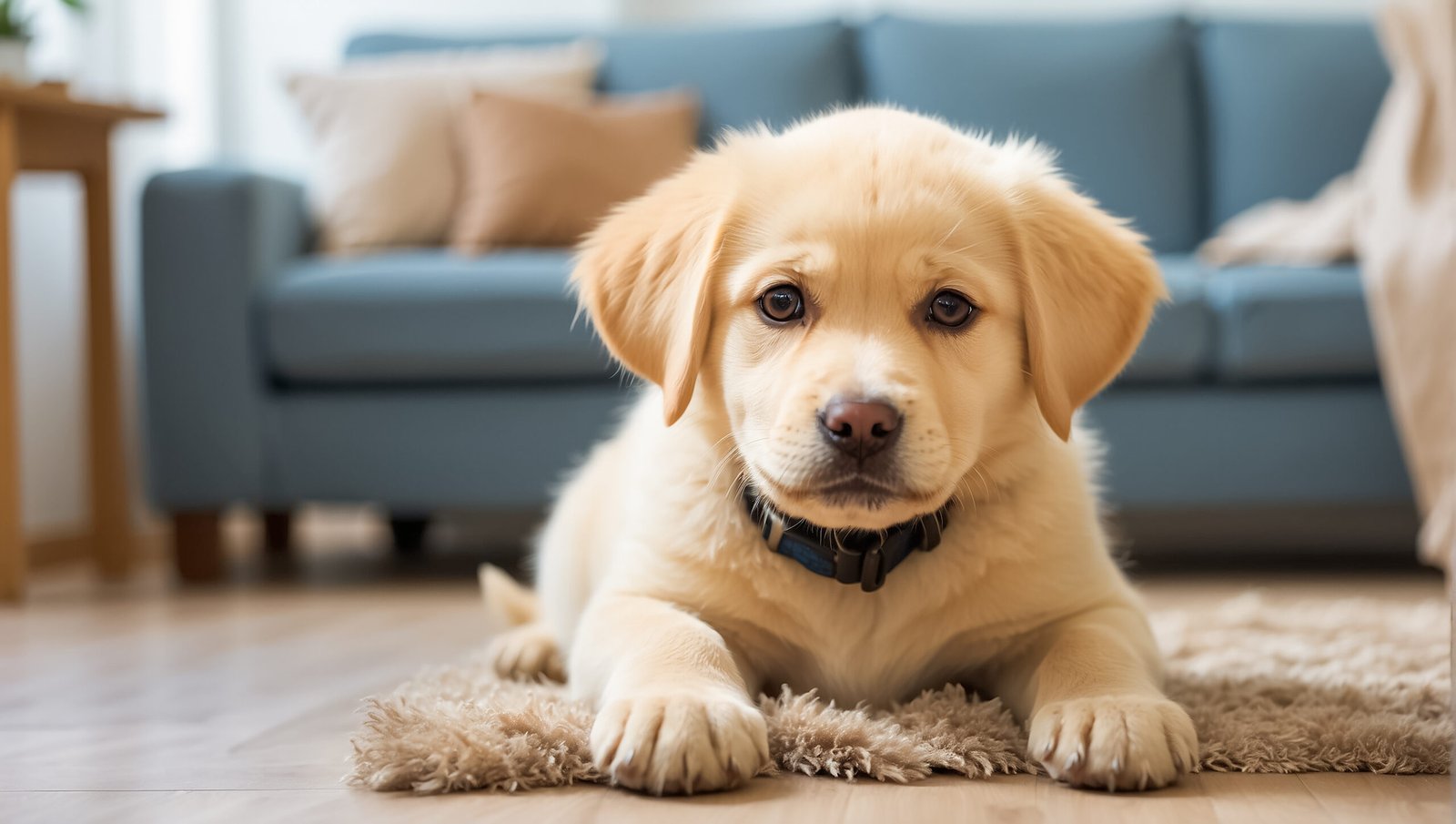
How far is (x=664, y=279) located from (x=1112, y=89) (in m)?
3.06

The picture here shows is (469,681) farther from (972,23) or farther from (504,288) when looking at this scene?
(972,23)

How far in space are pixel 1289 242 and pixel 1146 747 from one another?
8.35 ft

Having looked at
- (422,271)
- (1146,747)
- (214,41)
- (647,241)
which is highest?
(214,41)

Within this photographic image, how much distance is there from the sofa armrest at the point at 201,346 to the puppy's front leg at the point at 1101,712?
93.3 inches

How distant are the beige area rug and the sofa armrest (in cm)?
169

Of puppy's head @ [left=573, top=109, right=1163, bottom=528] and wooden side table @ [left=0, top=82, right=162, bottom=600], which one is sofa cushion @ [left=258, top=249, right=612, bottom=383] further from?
puppy's head @ [left=573, top=109, right=1163, bottom=528]

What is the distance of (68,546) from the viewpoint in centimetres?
411

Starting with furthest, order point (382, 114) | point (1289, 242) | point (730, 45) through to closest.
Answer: point (730, 45), point (382, 114), point (1289, 242)

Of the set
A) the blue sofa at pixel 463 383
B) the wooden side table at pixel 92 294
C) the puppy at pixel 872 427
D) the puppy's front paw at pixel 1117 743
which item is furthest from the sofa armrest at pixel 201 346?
the puppy's front paw at pixel 1117 743

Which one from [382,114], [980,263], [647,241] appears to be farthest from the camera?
[382,114]

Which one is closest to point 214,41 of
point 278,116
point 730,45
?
point 278,116

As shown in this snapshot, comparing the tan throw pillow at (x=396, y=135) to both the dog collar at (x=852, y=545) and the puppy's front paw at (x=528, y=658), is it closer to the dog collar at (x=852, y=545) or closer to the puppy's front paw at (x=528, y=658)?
the puppy's front paw at (x=528, y=658)

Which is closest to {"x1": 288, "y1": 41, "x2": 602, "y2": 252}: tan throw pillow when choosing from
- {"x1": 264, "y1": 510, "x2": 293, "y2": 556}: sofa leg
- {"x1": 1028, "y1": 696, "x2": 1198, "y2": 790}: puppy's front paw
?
{"x1": 264, "y1": 510, "x2": 293, "y2": 556}: sofa leg

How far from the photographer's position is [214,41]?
5305 mm
